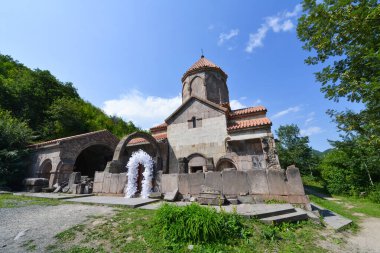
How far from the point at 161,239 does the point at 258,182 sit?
498cm

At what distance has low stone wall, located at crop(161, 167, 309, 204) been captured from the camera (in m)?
6.88

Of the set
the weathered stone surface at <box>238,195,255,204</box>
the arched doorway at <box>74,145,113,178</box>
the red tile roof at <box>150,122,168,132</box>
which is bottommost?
the weathered stone surface at <box>238,195,255,204</box>

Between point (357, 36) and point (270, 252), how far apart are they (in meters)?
7.77

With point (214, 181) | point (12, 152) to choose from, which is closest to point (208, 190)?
point (214, 181)

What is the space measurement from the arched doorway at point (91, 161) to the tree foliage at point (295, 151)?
27.2 metres

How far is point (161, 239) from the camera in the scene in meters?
→ 3.86

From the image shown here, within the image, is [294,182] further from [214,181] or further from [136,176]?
[136,176]

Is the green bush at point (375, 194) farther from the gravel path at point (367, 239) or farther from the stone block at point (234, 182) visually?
the stone block at point (234, 182)

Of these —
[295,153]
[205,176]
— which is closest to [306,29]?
[205,176]

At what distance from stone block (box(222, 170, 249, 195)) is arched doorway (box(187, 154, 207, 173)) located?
4805 millimetres

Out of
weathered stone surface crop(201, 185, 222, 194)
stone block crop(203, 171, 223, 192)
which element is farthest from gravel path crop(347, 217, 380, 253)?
stone block crop(203, 171, 223, 192)

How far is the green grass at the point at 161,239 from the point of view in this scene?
3.56 m

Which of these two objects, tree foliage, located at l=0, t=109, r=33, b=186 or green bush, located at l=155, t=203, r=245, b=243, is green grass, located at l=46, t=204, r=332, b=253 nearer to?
green bush, located at l=155, t=203, r=245, b=243

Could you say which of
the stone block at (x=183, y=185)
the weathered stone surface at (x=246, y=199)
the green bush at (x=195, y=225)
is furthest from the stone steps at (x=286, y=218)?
the stone block at (x=183, y=185)
